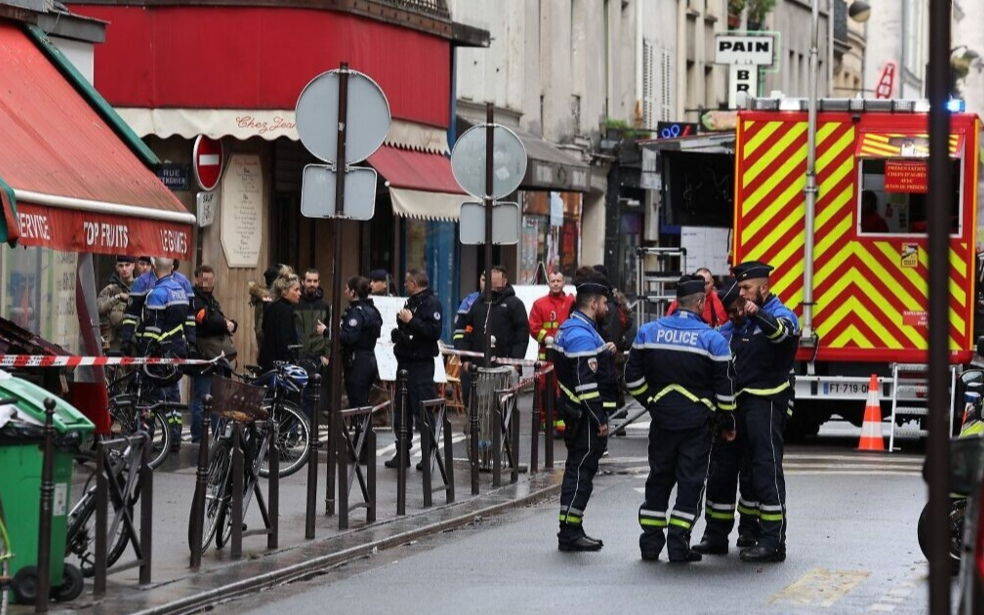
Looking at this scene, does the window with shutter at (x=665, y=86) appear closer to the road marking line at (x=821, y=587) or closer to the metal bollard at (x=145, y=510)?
the road marking line at (x=821, y=587)

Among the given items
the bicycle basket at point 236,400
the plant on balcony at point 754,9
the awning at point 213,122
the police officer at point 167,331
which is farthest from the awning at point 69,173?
the plant on balcony at point 754,9

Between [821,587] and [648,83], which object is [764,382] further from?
[648,83]

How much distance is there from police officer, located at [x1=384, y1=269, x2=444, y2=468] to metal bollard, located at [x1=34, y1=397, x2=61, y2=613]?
27.2ft

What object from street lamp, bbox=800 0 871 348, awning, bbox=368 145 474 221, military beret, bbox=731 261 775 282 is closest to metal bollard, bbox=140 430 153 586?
military beret, bbox=731 261 775 282

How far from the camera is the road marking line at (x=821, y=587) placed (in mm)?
11055

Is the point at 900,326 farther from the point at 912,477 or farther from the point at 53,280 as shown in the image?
the point at 53,280


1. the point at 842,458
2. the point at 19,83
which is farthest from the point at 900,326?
the point at 19,83

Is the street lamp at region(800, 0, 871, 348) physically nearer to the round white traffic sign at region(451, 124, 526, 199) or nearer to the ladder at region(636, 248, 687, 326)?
the ladder at region(636, 248, 687, 326)

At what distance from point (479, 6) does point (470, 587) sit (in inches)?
853

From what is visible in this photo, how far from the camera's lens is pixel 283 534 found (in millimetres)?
13664

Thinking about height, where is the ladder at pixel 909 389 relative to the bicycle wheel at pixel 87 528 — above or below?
above

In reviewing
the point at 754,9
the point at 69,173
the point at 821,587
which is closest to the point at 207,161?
the point at 69,173

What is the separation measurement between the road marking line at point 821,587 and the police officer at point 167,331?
797cm

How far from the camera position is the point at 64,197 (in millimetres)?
14352
